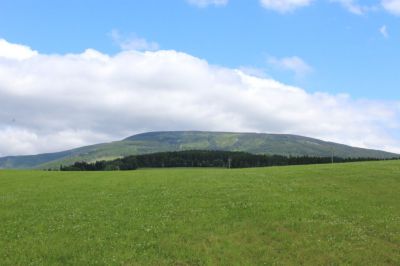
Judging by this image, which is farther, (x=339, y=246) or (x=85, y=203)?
(x=85, y=203)

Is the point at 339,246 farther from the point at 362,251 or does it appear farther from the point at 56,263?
the point at 56,263

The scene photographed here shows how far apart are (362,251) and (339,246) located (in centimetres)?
114

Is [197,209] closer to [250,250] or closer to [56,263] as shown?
[250,250]

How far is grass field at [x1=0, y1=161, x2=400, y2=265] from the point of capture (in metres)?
21.9

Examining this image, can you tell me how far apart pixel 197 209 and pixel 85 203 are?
417 inches

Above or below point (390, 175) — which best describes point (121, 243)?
below

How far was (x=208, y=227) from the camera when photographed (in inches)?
1025

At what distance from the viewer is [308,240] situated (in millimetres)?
23984

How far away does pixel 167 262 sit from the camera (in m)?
21.1

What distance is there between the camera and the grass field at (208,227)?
71.8ft

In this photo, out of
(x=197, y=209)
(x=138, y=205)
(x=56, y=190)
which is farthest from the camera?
(x=56, y=190)

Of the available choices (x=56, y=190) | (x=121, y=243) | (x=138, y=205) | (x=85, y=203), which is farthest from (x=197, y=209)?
Answer: (x=56, y=190)

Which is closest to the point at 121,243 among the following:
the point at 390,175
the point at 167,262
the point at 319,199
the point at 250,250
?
the point at 167,262

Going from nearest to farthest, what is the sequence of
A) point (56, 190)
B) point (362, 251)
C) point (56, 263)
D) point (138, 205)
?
point (56, 263)
point (362, 251)
point (138, 205)
point (56, 190)
